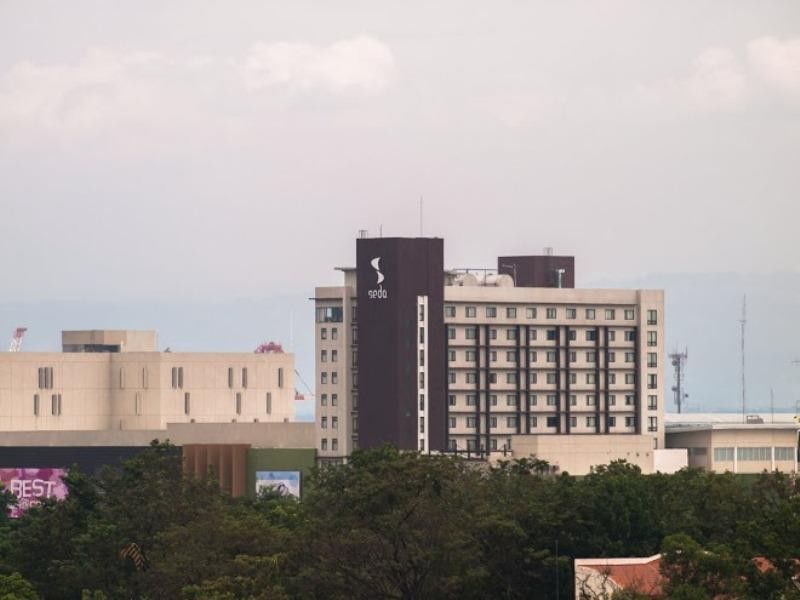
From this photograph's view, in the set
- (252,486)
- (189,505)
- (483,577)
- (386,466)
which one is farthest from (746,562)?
(252,486)

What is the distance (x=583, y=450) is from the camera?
193875mm

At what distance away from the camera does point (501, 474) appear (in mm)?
139250

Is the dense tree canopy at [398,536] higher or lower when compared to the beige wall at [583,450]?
lower

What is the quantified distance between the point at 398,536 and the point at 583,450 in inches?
3405

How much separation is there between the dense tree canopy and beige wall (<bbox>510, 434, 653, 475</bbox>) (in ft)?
182

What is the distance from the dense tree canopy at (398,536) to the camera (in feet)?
352

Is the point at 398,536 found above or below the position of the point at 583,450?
below

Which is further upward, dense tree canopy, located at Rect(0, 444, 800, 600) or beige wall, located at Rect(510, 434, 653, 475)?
beige wall, located at Rect(510, 434, 653, 475)

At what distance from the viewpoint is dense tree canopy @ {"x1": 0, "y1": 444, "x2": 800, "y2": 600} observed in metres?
107

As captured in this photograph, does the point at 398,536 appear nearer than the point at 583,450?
Yes

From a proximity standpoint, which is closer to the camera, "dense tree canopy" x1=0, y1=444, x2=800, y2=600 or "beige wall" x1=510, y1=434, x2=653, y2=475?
"dense tree canopy" x1=0, y1=444, x2=800, y2=600

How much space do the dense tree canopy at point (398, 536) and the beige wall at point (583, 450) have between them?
55.4 m

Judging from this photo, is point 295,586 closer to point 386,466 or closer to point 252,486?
point 386,466

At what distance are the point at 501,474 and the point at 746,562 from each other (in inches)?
2021
